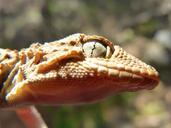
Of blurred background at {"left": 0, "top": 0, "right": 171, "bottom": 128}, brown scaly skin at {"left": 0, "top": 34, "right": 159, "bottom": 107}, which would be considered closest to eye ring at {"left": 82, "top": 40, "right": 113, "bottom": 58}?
brown scaly skin at {"left": 0, "top": 34, "right": 159, "bottom": 107}

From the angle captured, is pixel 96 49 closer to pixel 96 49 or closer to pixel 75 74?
pixel 96 49

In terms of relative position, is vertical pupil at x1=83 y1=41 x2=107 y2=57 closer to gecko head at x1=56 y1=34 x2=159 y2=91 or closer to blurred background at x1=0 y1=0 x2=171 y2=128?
gecko head at x1=56 y1=34 x2=159 y2=91

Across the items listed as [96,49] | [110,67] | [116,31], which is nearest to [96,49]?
[96,49]

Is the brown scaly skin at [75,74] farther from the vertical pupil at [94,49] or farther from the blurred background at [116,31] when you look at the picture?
the blurred background at [116,31]

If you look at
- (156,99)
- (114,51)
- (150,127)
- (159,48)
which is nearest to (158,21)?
(159,48)

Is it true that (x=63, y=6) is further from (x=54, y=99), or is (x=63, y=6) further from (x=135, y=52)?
(x=54, y=99)

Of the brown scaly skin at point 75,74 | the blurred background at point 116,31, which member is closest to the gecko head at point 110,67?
the brown scaly skin at point 75,74
